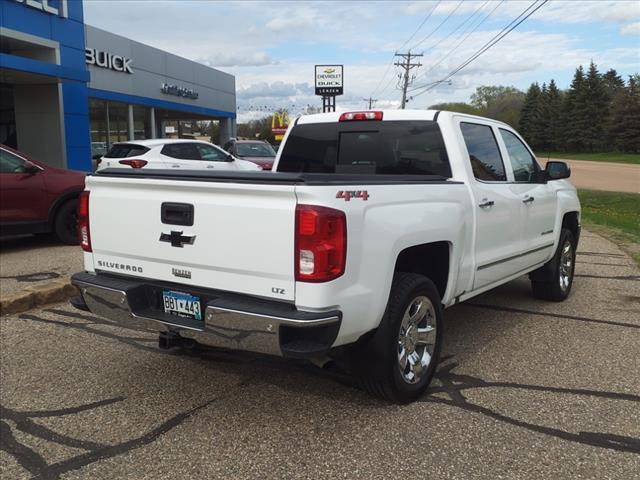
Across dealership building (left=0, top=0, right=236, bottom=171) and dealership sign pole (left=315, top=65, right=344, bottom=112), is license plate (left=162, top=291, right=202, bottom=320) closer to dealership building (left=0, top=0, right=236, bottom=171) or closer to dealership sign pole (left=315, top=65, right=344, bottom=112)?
dealership building (left=0, top=0, right=236, bottom=171)

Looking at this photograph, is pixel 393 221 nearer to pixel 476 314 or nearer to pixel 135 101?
pixel 476 314

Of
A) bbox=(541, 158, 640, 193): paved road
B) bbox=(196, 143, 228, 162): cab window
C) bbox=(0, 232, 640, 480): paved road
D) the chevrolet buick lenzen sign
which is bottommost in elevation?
bbox=(541, 158, 640, 193): paved road

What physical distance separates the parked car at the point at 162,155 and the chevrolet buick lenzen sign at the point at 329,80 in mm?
37995

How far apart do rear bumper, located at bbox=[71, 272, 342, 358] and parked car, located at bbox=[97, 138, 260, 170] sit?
25.9 ft

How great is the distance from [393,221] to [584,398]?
6.02 ft

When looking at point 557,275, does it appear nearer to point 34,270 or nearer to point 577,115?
point 34,270

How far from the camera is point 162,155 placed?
11.9 metres

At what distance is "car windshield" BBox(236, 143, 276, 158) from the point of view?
18.3 m

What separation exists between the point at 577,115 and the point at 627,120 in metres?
7.73

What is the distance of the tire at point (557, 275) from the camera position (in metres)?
6.29

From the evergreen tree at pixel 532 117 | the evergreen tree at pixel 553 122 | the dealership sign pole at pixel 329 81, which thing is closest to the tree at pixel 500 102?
the evergreen tree at pixel 532 117

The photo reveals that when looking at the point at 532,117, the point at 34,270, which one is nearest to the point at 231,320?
the point at 34,270

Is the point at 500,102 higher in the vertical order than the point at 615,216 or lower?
higher

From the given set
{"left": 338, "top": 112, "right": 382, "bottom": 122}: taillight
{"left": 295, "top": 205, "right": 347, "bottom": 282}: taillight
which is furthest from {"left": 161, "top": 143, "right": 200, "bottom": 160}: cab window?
{"left": 295, "top": 205, "right": 347, "bottom": 282}: taillight
